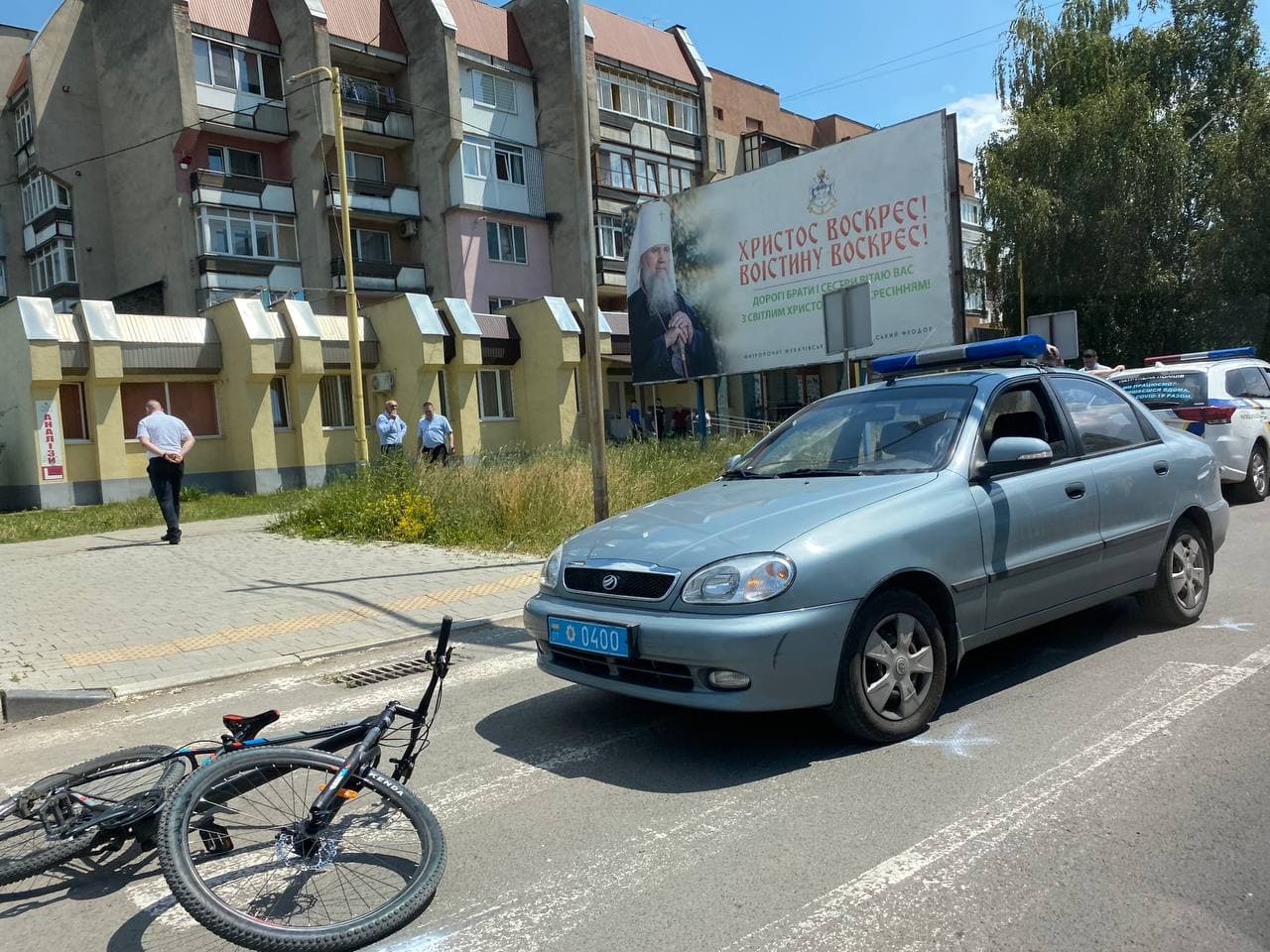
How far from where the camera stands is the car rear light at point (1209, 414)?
11.4 metres

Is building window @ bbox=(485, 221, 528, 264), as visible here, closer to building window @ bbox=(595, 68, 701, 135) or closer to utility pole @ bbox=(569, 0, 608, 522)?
building window @ bbox=(595, 68, 701, 135)

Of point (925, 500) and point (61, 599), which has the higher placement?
point (925, 500)

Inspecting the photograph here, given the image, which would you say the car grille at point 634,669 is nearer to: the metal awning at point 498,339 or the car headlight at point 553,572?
the car headlight at point 553,572

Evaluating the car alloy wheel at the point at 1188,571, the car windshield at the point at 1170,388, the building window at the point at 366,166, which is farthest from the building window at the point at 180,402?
the car alloy wheel at the point at 1188,571

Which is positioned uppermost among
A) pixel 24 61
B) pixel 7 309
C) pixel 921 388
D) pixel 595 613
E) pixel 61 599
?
pixel 24 61

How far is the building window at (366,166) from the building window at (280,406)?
13753mm

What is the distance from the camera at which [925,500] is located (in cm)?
447

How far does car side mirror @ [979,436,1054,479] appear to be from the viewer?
4668mm

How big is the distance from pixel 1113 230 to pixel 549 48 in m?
22.1

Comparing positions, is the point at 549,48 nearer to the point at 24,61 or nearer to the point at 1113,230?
the point at 24,61

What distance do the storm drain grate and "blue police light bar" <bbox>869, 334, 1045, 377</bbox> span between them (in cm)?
362

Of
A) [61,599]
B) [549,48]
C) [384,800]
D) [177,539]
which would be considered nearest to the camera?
[384,800]

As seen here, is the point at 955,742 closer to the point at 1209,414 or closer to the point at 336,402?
the point at 1209,414

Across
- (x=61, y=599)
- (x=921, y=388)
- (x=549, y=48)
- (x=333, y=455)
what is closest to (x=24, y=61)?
(x=549, y=48)
